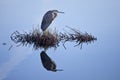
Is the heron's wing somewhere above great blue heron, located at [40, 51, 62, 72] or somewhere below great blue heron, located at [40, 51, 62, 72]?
above

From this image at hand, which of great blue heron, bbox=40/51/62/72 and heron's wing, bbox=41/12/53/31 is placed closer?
great blue heron, bbox=40/51/62/72

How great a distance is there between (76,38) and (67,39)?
5 cm

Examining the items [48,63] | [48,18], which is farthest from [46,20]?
[48,63]

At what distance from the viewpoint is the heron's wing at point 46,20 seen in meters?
1.97

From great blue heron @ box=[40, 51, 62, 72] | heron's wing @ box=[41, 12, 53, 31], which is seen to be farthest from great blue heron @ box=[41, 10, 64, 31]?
great blue heron @ box=[40, 51, 62, 72]

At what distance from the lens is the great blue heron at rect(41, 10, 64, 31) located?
197 cm

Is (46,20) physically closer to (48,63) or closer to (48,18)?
(48,18)

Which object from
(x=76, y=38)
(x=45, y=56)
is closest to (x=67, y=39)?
(x=76, y=38)

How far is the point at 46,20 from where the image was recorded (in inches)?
77.7

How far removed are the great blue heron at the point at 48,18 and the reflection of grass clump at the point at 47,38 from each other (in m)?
0.04

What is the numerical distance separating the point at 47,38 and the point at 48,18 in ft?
0.39

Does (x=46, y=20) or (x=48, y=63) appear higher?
(x=46, y=20)

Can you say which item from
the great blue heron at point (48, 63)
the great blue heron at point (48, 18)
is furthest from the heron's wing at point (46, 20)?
the great blue heron at point (48, 63)

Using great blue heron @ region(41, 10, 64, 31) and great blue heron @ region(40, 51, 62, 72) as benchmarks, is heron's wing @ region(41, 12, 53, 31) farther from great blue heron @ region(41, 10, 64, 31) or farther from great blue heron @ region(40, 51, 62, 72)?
great blue heron @ region(40, 51, 62, 72)
